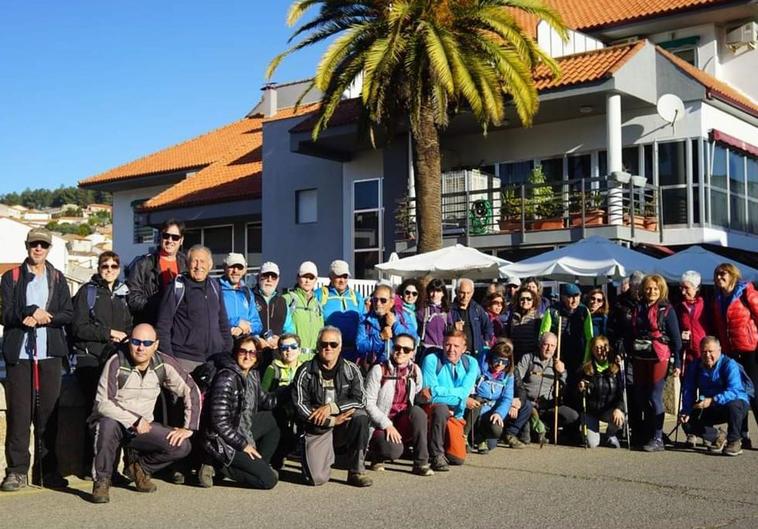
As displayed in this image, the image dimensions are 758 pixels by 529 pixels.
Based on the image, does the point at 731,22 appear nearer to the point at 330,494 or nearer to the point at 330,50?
the point at 330,50

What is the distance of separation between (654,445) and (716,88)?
1597cm

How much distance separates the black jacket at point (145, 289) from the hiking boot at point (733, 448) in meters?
5.91

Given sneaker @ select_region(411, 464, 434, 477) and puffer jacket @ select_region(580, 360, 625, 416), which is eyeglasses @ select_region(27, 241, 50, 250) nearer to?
sneaker @ select_region(411, 464, 434, 477)

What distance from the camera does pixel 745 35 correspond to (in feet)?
88.1

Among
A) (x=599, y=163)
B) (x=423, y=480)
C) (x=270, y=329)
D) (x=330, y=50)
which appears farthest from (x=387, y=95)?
(x=423, y=480)

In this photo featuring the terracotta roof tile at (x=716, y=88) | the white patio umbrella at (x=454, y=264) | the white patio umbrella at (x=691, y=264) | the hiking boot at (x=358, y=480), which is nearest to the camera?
the hiking boot at (x=358, y=480)

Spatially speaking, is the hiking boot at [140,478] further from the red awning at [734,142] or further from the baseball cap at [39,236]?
the red awning at [734,142]

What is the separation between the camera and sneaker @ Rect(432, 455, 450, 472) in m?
9.16

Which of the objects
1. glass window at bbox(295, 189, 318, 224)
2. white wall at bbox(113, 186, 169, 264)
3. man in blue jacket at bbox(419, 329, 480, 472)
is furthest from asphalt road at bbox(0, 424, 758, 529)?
white wall at bbox(113, 186, 169, 264)

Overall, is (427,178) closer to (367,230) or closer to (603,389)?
(367,230)

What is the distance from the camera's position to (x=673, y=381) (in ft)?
44.9

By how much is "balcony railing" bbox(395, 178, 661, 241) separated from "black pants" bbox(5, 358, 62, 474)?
1542 cm

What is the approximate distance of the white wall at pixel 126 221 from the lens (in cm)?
4081

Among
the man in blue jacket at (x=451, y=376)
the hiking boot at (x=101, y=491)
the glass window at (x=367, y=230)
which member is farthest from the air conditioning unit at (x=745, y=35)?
the hiking boot at (x=101, y=491)
